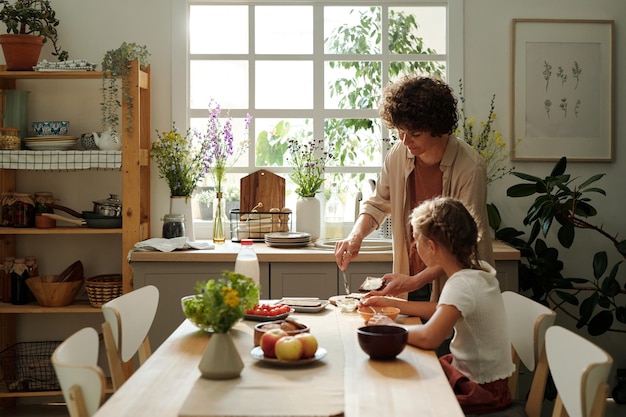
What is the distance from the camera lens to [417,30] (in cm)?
448

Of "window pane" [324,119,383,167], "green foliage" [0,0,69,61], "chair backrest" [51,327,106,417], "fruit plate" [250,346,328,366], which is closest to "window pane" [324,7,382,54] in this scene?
"window pane" [324,119,383,167]

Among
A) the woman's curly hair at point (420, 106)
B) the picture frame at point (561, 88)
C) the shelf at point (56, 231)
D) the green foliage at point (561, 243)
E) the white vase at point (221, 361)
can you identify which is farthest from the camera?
the picture frame at point (561, 88)

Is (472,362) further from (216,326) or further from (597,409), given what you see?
(216,326)

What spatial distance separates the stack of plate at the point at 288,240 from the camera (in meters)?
4.02

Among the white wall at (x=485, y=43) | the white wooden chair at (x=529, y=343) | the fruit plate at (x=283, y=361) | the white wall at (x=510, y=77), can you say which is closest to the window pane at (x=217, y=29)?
the white wall at (x=485, y=43)

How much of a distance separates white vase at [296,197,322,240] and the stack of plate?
0.67 feet

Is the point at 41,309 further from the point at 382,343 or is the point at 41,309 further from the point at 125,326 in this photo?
the point at 382,343

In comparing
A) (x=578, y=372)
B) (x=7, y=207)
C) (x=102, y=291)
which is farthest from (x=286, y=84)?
(x=578, y=372)

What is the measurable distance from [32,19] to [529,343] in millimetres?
3099

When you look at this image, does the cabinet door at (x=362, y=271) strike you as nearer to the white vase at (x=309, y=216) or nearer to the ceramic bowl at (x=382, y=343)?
the white vase at (x=309, y=216)

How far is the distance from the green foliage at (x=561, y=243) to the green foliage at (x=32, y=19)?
8.27 ft

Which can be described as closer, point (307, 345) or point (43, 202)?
point (307, 345)

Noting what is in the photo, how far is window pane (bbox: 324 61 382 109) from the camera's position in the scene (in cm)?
452

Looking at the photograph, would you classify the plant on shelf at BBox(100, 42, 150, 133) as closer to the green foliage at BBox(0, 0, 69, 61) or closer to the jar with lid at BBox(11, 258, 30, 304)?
the green foliage at BBox(0, 0, 69, 61)
